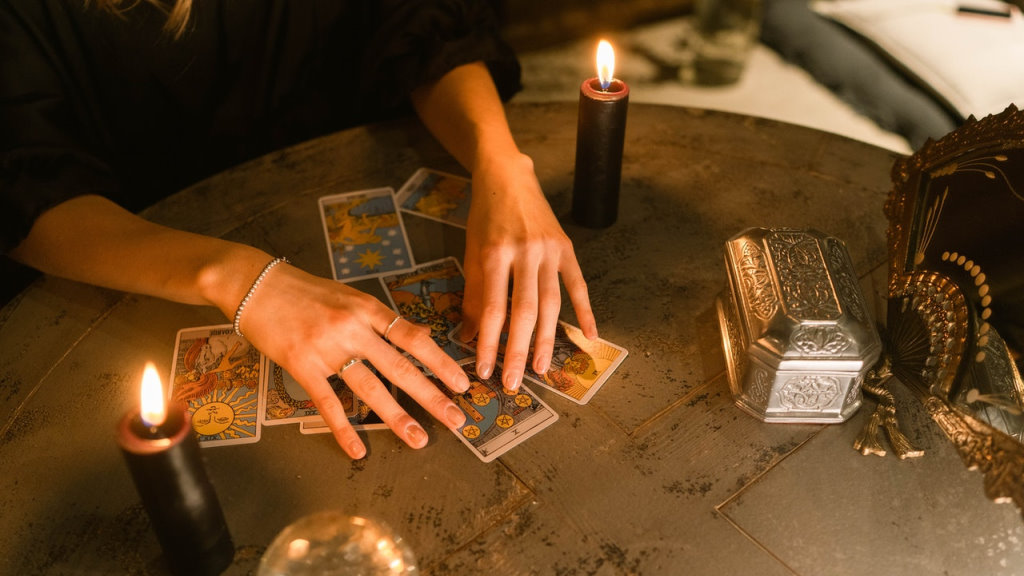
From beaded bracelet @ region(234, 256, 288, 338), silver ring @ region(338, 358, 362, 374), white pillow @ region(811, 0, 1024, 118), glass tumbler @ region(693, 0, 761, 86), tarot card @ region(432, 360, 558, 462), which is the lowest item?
glass tumbler @ region(693, 0, 761, 86)

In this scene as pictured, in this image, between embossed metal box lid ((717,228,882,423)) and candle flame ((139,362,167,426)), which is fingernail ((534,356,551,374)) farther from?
candle flame ((139,362,167,426))

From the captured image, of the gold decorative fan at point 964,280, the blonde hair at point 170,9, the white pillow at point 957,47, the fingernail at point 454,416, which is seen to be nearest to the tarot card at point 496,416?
the fingernail at point 454,416

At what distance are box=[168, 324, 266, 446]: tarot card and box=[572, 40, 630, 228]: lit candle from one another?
54cm

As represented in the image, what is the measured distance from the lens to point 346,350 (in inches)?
36.7

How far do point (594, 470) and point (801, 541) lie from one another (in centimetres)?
23

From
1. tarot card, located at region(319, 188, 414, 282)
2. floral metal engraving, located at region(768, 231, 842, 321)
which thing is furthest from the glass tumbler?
floral metal engraving, located at region(768, 231, 842, 321)

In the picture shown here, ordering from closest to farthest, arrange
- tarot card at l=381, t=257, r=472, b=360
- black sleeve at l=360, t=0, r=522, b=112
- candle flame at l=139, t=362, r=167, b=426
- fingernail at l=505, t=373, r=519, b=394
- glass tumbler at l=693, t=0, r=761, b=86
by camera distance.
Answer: candle flame at l=139, t=362, r=167, b=426 < fingernail at l=505, t=373, r=519, b=394 < tarot card at l=381, t=257, r=472, b=360 < black sleeve at l=360, t=0, r=522, b=112 < glass tumbler at l=693, t=0, r=761, b=86

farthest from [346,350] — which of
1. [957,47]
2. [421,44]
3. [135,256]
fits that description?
[957,47]

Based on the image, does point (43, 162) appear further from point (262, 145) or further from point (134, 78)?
point (262, 145)

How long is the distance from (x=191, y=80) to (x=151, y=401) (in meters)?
0.94

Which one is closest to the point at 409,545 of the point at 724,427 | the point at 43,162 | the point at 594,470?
the point at 594,470

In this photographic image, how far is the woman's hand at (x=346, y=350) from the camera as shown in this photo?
2.94 feet

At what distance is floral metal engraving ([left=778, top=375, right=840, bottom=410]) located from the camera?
870 millimetres

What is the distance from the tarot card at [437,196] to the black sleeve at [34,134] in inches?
18.1
